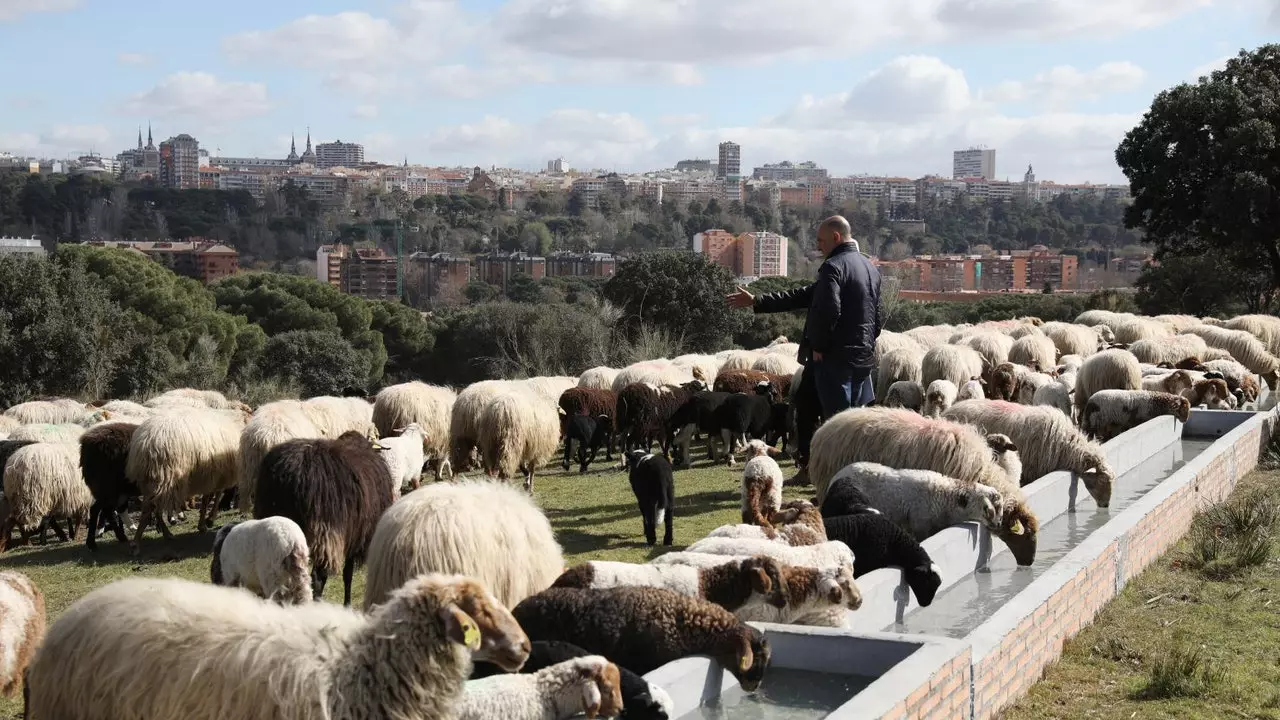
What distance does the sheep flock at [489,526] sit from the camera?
177 inches

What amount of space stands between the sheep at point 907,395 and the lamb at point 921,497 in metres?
7.59

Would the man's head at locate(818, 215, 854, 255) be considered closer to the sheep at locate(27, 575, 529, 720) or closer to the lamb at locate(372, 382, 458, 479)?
the sheep at locate(27, 575, 529, 720)

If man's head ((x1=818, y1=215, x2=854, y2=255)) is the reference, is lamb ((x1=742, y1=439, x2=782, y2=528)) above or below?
below

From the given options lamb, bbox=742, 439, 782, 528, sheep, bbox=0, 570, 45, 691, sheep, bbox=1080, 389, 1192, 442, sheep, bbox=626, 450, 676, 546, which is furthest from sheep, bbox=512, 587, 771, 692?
sheep, bbox=1080, 389, 1192, 442

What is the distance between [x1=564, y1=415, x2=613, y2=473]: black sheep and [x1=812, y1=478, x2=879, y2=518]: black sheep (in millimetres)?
7888

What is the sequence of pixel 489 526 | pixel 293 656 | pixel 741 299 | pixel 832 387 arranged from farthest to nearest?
pixel 832 387 < pixel 741 299 < pixel 489 526 < pixel 293 656

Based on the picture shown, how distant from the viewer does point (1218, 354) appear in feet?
72.8

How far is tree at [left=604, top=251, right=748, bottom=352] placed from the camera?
46500 mm

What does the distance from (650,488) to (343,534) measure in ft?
9.15

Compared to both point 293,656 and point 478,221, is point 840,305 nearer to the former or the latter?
point 293,656

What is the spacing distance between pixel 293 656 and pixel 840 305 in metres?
6.32

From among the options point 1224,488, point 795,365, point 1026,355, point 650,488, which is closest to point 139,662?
point 650,488

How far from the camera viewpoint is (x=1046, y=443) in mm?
11844

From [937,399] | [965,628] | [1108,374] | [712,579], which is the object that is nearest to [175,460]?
[712,579]
